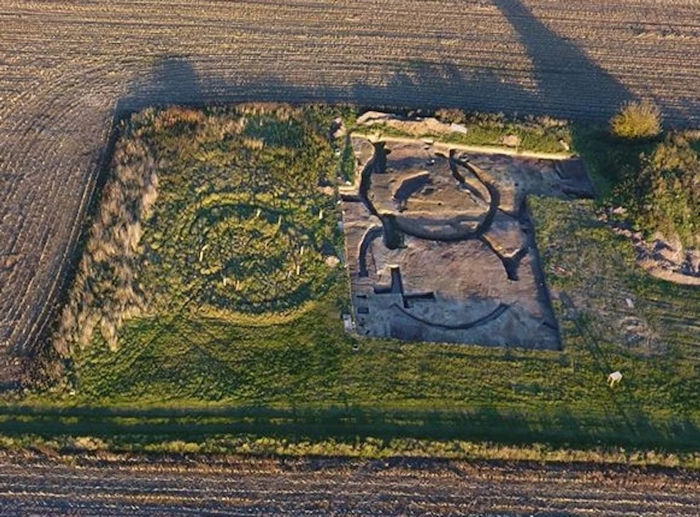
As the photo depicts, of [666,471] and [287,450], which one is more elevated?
[287,450]

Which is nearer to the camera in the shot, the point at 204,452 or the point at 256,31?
the point at 204,452

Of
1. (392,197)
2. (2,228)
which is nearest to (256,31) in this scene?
(392,197)

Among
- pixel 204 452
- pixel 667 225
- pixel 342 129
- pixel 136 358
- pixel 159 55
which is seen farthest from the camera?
pixel 159 55

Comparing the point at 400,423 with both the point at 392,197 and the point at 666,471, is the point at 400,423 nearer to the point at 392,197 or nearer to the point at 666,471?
the point at 666,471

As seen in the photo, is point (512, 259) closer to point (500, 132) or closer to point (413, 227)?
point (413, 227)

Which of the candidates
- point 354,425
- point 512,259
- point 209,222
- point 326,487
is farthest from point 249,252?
point 512,259

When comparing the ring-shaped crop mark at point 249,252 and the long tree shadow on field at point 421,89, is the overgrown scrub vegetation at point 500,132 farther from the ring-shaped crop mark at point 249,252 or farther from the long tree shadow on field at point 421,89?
the ring-shaped crop mark at point 249,252

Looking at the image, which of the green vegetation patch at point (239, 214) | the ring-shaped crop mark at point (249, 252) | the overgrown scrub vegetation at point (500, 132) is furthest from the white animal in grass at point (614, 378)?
the overgrown scrub vegetation at point (500, 132)
